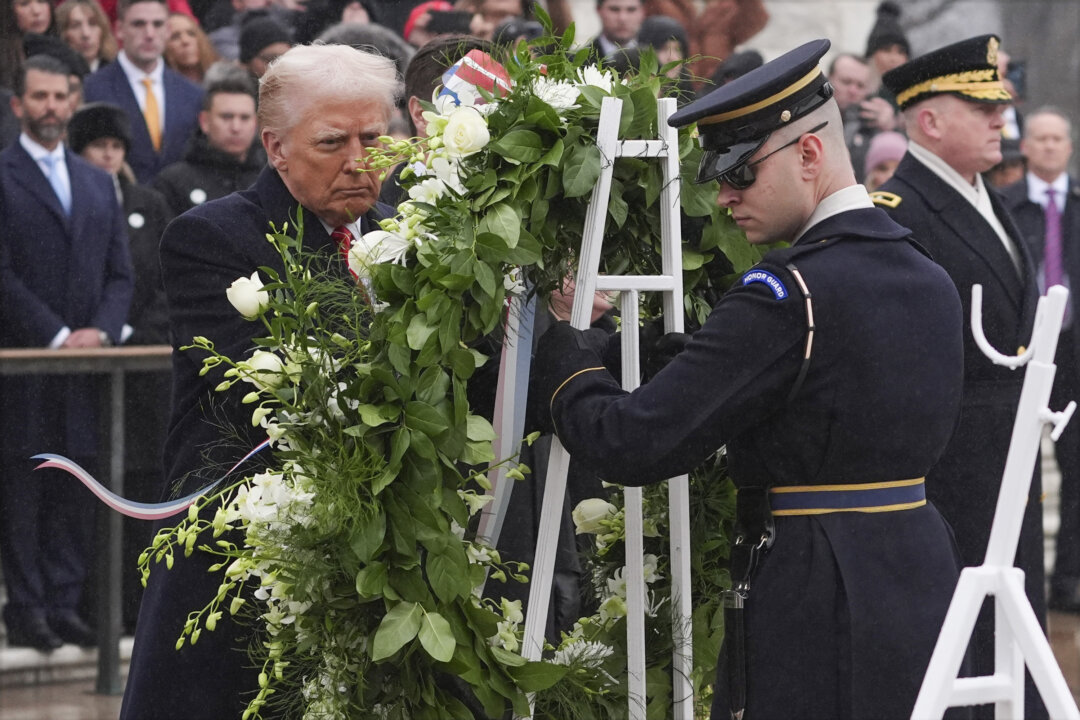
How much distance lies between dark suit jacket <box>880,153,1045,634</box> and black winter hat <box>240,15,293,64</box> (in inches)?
133

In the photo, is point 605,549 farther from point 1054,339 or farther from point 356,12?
point 356,12

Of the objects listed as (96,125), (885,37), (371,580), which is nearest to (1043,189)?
(885,37)

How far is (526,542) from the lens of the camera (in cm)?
327

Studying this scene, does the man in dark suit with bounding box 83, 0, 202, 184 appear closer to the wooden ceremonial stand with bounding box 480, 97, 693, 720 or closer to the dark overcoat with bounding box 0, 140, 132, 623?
the dark overcoat with bounding box 0, 140, 132, 623

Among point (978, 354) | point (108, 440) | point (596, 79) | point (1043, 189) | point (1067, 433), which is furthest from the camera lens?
point (1043, 189)

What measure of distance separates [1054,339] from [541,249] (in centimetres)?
92

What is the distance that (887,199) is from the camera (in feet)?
15.0

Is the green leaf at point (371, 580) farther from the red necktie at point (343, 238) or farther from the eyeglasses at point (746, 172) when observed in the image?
the eyeglasses at point (746, 172)

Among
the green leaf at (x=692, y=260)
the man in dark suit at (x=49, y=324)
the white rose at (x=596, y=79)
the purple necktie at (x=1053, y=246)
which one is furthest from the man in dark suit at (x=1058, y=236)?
the white rose at (x=596, y=79)

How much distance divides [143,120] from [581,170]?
4.44m

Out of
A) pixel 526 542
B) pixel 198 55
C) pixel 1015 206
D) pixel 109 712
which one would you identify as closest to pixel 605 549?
pixel 526 542

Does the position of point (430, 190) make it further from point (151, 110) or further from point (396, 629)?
point (151, 110)

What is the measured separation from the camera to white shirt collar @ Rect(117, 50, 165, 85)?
266 inches

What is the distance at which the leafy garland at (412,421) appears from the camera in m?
2.66
